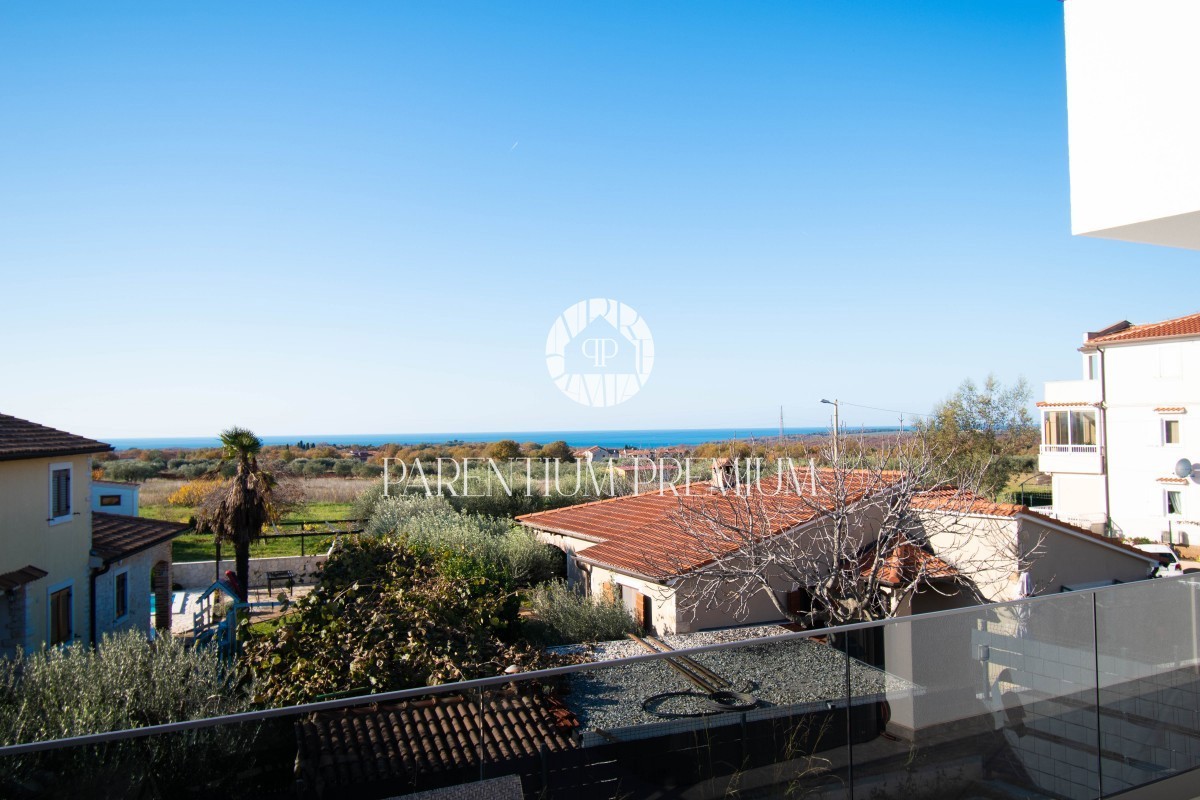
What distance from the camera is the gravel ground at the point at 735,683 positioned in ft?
8.49

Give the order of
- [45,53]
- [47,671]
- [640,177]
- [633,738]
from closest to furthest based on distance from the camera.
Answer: [633,738] → [47,671] → [45,53] → [640,177]

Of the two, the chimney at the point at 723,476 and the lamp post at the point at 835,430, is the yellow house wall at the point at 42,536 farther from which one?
the lamp post at the point at 835,430

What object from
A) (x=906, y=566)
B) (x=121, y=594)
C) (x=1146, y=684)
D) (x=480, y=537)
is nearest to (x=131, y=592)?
(x=121, y=594)

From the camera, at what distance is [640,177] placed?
28656 mm

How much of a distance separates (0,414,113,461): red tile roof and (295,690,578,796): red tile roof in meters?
11.2

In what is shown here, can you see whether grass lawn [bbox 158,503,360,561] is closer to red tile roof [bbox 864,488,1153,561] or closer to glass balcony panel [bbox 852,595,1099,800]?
red tile roof [bbox 864,488,1153,561]

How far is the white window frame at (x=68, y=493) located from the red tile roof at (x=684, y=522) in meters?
9.28

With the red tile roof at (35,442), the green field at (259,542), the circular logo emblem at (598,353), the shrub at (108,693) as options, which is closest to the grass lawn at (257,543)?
the green field at (259,542)

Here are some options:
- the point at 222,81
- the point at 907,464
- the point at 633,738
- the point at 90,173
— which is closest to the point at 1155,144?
the point at 633,738

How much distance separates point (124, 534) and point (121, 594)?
133 cm

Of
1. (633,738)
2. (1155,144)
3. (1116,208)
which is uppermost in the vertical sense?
(1155,144)

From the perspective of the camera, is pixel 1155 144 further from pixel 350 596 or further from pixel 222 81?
pixel 222 81

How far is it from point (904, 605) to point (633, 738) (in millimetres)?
10400

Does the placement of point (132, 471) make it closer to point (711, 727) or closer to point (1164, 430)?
point (711, 727)
